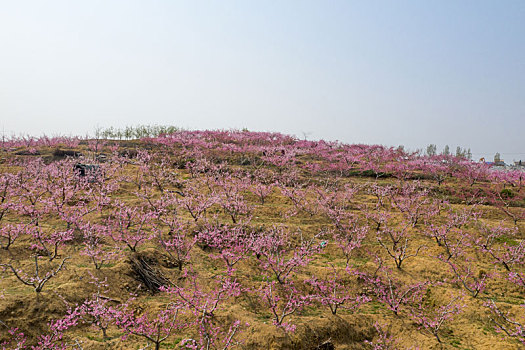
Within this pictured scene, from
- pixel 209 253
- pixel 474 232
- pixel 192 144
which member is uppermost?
pixel 192 144

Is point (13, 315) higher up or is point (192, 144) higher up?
point (192, 144)

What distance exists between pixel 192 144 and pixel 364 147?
22.4 meters

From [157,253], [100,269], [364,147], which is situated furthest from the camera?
[364,147]

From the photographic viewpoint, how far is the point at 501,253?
35.1ft

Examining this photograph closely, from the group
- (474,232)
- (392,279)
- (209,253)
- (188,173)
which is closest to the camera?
(392,279)

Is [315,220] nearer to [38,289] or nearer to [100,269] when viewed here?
[100,269]

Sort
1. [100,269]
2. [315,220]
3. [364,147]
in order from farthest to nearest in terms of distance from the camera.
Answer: [364,147] < [315,220] < [100,269]

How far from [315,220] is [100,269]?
31.3 ft

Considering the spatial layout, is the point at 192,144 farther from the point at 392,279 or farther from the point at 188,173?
the point at 392,279

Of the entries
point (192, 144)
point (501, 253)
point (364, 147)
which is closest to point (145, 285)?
point (501, 253)

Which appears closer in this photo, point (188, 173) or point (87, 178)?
point (87, 178)

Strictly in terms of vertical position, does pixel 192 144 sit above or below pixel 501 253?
above

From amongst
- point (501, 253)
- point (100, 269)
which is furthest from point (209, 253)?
point (501, 253)

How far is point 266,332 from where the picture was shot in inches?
248
